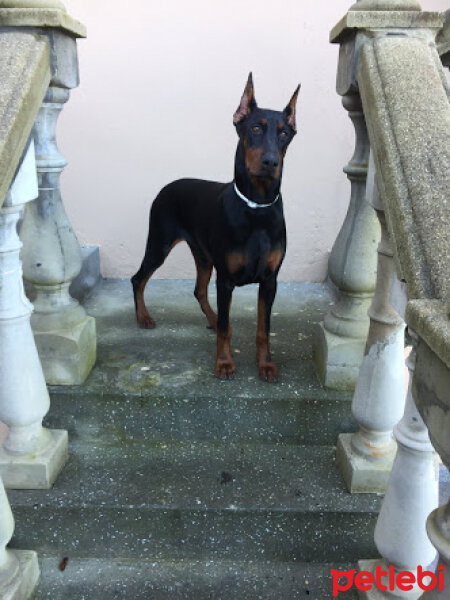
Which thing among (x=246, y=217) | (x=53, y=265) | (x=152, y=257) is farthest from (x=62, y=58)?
(x=152, y=257)

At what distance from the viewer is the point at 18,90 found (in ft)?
6.31

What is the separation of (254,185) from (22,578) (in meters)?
1.78

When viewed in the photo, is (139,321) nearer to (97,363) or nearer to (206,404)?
(97,363)

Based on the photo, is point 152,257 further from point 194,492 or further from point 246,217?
point 194,492

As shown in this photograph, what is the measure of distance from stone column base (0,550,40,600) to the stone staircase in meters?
0.07

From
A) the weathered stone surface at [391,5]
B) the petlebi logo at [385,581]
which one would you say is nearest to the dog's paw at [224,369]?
the petlebi logo at [385,581]

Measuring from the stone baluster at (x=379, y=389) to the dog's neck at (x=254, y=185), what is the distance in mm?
502

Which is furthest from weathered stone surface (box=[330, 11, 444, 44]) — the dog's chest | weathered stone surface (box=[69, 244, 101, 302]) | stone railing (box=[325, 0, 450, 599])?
weathered stone surface (box=[69, 244, 101, 302])

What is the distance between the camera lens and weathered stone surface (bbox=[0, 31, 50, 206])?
5.79ft

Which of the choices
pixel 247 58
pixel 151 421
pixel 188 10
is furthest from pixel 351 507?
pixel 188 10

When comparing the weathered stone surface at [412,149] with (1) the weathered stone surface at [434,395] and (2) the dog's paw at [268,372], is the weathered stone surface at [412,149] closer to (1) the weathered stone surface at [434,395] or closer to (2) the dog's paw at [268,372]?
(1) the weathered stone surface at [434,395]

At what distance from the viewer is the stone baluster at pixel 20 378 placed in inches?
74.9

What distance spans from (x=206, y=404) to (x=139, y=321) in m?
0.95

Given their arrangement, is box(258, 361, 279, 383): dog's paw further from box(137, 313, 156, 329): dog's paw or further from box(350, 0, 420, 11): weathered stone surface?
box(350, 0, 420, 11): weathered stone surface
